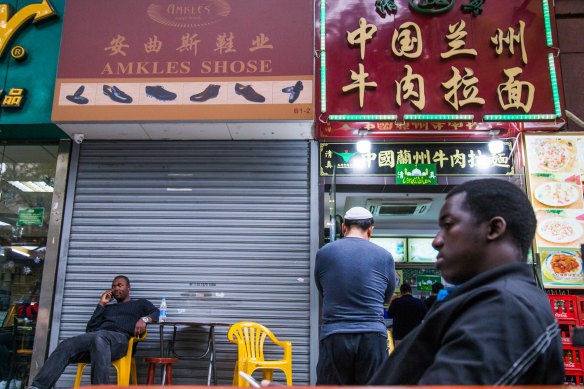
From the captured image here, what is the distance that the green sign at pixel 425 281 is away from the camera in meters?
10.3

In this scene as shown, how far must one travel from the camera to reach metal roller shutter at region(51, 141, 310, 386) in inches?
238

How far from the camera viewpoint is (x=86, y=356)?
5.07m

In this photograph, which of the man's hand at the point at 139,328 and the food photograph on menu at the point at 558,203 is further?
the food photograph on menu at the point at 558,203

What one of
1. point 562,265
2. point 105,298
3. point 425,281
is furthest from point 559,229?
point 105,298

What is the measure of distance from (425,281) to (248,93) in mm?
6702

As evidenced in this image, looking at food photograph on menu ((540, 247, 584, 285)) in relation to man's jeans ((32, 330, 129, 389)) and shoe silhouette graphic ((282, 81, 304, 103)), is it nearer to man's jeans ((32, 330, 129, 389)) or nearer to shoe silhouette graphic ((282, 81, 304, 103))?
shoe silhouette graphic ((282, 81, 304, 103))

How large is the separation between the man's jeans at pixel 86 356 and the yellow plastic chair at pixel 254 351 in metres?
1.33

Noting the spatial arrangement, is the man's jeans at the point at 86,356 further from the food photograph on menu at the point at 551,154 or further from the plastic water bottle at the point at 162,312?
the food photograph on menu at the point at 551,154

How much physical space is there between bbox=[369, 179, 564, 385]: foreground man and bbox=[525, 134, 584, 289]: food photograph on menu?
504cm

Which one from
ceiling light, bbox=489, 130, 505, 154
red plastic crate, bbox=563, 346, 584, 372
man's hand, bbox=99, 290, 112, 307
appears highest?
ceiling light, bbox=489, 130, 505, 154

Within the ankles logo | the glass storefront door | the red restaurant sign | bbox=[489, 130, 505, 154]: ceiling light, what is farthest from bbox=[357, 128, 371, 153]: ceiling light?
the ankles logo

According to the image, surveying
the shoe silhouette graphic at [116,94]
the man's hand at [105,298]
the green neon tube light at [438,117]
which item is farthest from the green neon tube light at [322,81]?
the man's hand at [105,298]

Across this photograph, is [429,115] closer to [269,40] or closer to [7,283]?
[269,40]

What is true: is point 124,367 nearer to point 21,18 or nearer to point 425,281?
point 21,18
